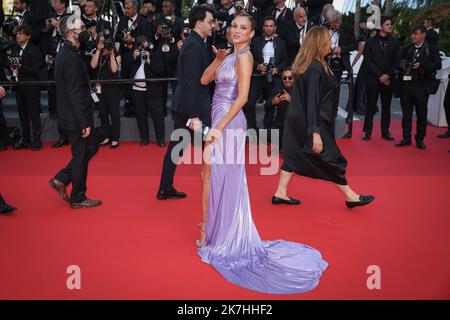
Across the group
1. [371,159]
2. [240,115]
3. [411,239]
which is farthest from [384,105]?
[240,115]

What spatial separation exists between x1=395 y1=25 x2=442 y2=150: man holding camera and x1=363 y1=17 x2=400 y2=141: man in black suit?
0.86ft

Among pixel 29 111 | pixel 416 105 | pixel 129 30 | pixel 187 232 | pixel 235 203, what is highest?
pixel 129 30

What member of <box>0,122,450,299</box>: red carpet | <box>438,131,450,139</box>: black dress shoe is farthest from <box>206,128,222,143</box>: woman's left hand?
<box>438,131,450,139</box>: black dress shoe

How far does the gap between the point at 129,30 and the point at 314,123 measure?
4199mm

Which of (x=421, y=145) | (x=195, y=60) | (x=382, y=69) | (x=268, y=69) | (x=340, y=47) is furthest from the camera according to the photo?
(x=340, y=47)

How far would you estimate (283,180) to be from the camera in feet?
16.5

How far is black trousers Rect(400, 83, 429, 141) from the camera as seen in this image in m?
7.36

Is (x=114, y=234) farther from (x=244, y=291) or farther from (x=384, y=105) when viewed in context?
(x=384, y=105)

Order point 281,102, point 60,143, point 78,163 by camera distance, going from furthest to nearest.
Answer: point 60,143 < point 281,102 < point 78,163

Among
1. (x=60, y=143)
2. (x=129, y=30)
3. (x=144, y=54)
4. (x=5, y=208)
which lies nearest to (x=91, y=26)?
(x=129, y=30)

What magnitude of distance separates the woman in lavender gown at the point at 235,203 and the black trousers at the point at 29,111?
425 centimetres

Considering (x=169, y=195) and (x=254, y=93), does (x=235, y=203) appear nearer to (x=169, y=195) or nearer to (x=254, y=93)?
(x=169, y=195)

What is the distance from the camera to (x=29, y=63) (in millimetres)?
7273

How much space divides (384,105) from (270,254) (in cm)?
464
